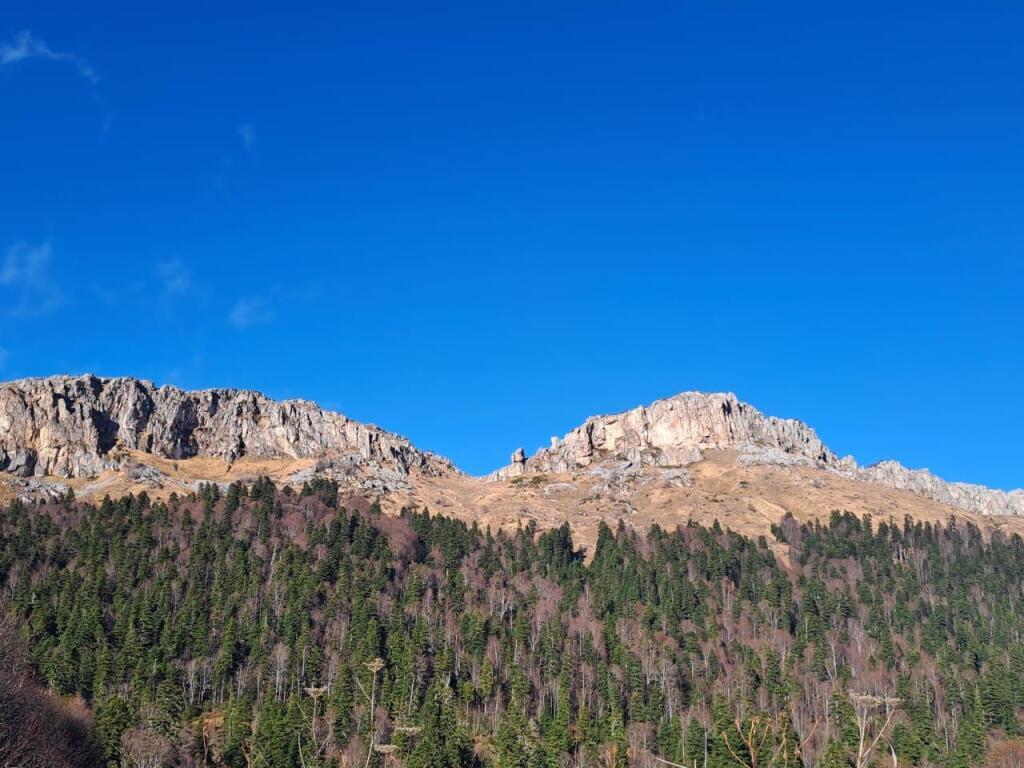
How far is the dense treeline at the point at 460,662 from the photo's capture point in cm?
12306

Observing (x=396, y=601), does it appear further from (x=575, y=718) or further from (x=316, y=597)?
(x=575, y=718)

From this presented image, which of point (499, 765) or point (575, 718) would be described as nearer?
point (499, 765)

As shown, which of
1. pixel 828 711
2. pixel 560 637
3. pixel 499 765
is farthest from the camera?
pixel 560 637

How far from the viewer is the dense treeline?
123 m

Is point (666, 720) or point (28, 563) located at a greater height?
point (28, 563)

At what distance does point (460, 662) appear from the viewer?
158375 millimetres

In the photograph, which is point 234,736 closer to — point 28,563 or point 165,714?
point 165,714

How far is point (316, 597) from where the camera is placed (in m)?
173

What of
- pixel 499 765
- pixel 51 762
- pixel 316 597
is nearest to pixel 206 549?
pixel 316 597

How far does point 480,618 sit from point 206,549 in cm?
5860

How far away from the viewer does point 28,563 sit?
183m

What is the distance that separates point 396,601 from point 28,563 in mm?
73036

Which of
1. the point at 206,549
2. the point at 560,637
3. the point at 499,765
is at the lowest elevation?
the point at 499,765

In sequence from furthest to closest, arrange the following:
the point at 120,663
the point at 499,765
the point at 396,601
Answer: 1. the point at 396,601
2. the point at 120,663
3. the point at 499,765
